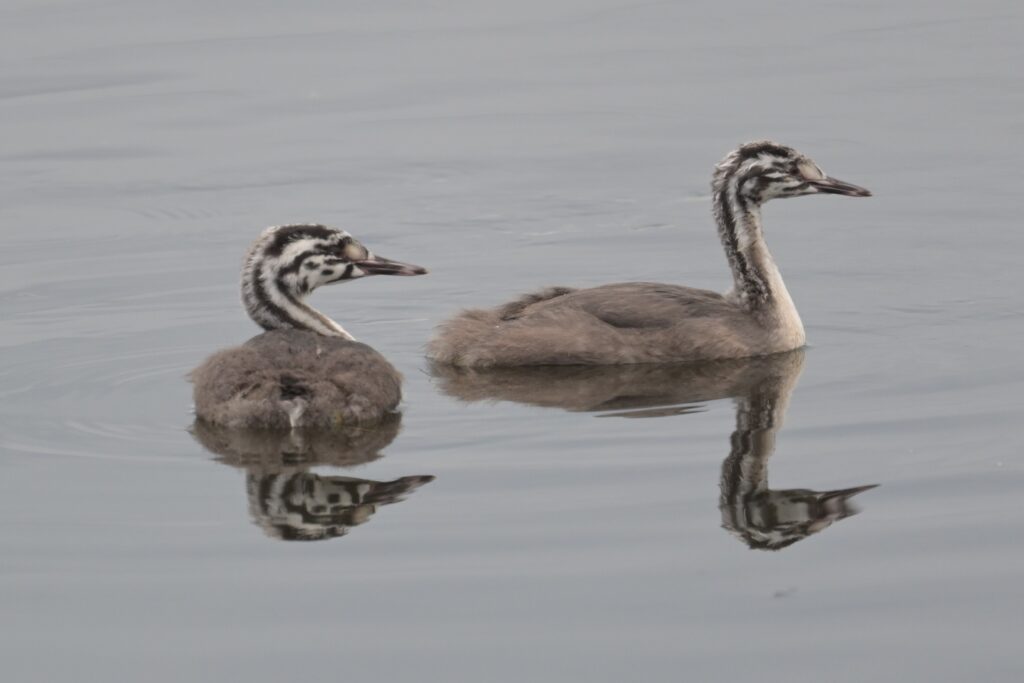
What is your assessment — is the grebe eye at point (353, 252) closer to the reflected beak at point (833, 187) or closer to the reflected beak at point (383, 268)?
the reflected beak at point (383, 268)

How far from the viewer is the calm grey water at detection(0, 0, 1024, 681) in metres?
8.25

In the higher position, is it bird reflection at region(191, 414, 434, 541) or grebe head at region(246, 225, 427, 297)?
grebe head at region(246, 225, 427, 297)

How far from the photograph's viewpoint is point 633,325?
42.2 ft

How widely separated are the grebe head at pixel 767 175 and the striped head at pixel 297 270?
2472 mm

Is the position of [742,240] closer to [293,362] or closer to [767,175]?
[767,175]

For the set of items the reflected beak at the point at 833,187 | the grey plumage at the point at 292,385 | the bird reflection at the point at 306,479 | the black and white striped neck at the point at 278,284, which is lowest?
the bird reflection at the point at 306,479

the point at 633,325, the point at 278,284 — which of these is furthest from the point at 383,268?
the point at 633,325

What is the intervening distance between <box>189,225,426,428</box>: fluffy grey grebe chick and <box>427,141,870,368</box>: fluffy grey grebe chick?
1123mm

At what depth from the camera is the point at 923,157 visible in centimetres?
1802

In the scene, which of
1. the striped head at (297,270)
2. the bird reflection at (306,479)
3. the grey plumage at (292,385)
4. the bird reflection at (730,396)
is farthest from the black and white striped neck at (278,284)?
the bird reflection at (730,396)

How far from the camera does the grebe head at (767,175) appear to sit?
1358 centimetres

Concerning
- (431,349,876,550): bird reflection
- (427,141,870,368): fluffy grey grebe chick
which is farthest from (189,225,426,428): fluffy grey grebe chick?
(427,141,870,368): fluffy grey grebe chick

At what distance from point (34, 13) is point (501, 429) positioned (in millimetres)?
16532

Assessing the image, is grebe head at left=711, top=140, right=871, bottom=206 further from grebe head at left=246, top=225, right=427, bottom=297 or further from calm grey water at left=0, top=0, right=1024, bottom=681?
grebe head at left=246, top=225, right=427, bottom=297
